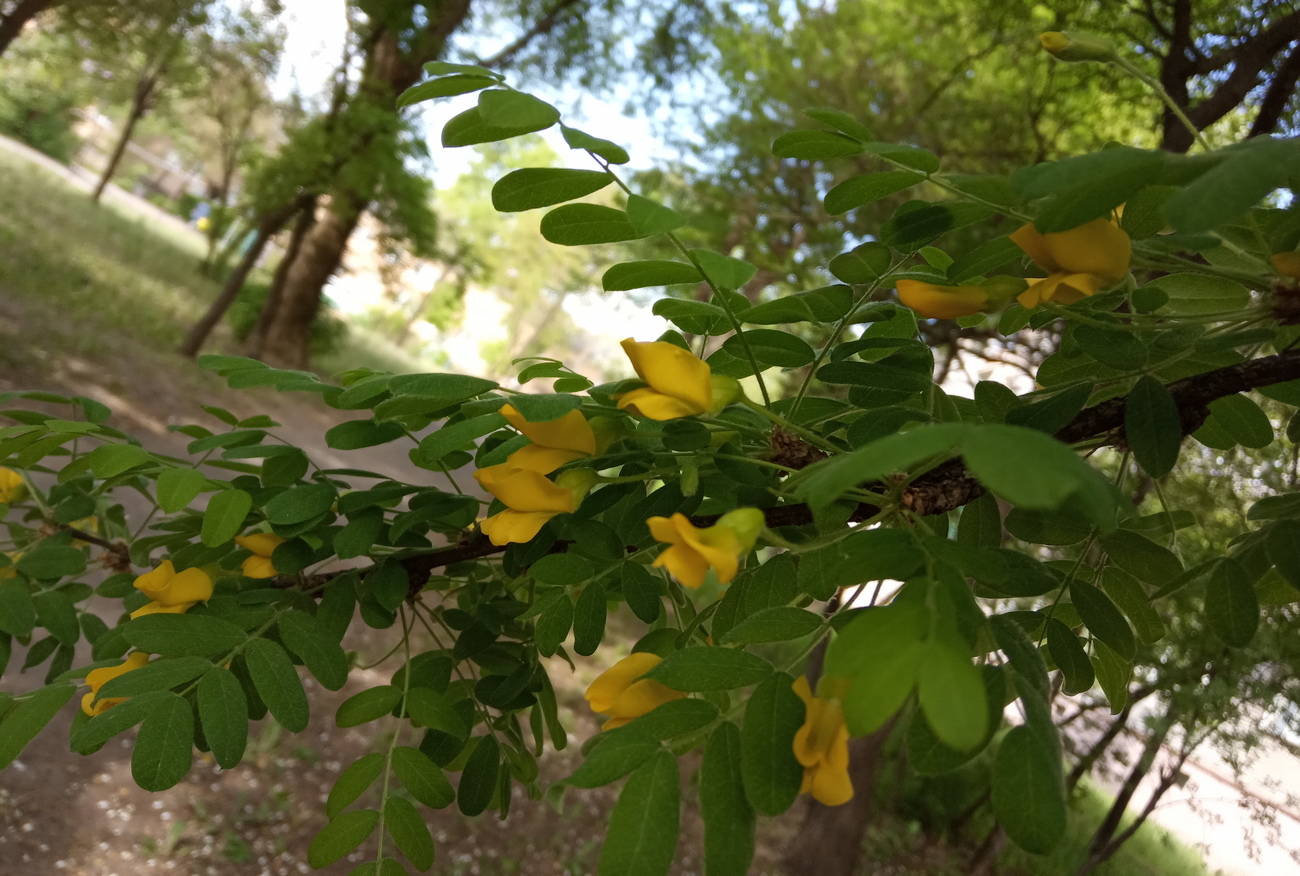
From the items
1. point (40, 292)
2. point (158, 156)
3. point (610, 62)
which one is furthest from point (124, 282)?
point (158, 156)

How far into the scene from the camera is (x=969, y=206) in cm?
44

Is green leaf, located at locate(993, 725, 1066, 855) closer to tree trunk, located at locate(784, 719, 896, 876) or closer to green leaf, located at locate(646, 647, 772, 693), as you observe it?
green leaf, located at locate(646, 647, 772, 693)

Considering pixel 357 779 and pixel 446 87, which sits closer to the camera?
pixel 446 87

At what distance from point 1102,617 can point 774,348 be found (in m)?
0.27

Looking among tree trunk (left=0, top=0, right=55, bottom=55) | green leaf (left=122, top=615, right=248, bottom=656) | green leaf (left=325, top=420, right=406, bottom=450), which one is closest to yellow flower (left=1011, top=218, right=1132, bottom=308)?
green leaf (left=325, top=420, right=406, bottom=450)

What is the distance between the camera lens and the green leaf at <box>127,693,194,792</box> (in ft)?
1.47

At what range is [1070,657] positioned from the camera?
48cm

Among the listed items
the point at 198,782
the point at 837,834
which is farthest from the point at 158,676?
the point at 837,834

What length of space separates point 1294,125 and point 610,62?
16.7 feet

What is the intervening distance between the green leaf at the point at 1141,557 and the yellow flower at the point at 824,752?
28cm

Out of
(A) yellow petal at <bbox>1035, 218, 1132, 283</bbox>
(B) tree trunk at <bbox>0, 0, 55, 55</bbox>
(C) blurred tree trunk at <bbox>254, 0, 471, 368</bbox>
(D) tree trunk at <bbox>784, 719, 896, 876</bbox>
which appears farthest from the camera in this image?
(C) blurred tree trunk at <bbox>254, 0, 471, 368</bbox>

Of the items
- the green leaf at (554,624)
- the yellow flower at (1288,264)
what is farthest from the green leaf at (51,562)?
the yellow flower at (1288,264)

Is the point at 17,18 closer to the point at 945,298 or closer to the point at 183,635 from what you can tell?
the point at 183,635

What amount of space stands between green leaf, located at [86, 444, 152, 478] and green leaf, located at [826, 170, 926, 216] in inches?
21.7
